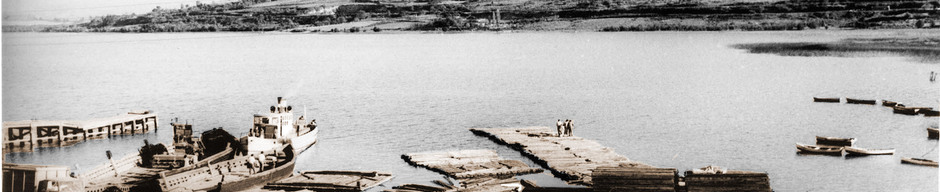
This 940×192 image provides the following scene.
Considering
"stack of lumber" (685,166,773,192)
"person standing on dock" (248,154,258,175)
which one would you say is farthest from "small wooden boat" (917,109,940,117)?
"person standing on dock" (248,154,258,175)

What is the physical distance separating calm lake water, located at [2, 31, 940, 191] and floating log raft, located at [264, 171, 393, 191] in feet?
2.66

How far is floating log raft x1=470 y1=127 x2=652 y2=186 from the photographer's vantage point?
2912 cm

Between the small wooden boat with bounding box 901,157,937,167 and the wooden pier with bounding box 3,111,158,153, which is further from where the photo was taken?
the wooden pier with bounding box 3,111,158,153

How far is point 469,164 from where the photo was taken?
99.3 ft

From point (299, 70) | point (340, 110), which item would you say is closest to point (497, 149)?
point (340, 110)

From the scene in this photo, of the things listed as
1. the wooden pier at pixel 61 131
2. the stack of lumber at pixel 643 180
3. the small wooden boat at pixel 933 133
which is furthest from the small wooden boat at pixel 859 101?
the wooden pier at pixel 61 131

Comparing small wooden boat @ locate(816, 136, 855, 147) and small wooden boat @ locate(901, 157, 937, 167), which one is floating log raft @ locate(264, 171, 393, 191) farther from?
small wooden boat @ locate(901, 157, 937, 167)

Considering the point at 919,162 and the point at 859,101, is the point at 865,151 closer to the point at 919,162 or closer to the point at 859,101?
the point at 919,162

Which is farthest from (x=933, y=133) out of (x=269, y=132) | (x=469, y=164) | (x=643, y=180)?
(x=269, y=132)

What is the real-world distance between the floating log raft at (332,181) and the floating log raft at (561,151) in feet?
19.9

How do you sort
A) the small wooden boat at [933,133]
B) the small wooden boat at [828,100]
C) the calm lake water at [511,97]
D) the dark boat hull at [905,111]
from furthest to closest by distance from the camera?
the small wooden boat at [828,100], the dark boat hull at [905,111], the small wooden boat at [933,133], the calm lake water at [511,97]

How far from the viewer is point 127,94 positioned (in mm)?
55969

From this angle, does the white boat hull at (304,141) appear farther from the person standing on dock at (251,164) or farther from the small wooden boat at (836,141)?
the small wooden boat at (836,141)

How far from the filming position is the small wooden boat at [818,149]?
34.5 meters
